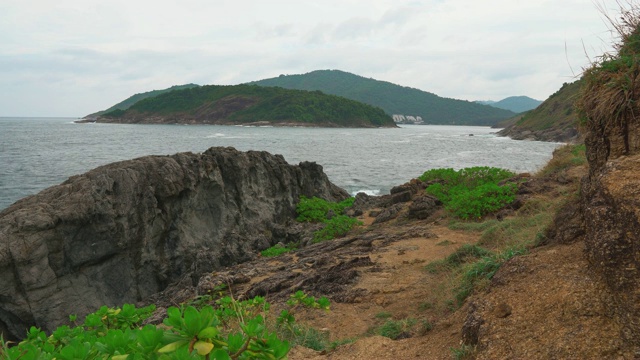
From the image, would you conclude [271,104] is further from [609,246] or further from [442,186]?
[609,246]

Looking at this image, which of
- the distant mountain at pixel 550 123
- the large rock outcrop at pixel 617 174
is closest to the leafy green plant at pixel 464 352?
the large rock outcrop at pixel 617 174

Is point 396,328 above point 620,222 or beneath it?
beneath

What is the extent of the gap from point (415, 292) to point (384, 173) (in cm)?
2871

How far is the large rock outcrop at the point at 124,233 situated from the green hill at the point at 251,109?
10794cm

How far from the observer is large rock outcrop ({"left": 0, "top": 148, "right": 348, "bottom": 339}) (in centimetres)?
1001

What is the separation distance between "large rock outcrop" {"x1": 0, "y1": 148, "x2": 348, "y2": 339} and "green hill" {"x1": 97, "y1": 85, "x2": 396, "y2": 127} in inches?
4250

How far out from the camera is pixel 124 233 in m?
11.6

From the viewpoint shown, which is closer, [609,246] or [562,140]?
[609,246]

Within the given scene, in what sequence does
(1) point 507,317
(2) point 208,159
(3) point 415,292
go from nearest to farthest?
(1) point 507,317
(3) point 415,292
(2) point 208,159

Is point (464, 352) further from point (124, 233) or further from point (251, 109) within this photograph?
point (251, 109)

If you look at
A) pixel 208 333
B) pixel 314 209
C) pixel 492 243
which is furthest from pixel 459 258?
pixel 314 209

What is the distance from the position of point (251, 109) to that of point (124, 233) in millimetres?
119643

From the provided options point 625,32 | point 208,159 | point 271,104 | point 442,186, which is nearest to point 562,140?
point 442,186

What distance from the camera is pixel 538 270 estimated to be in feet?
14.9
